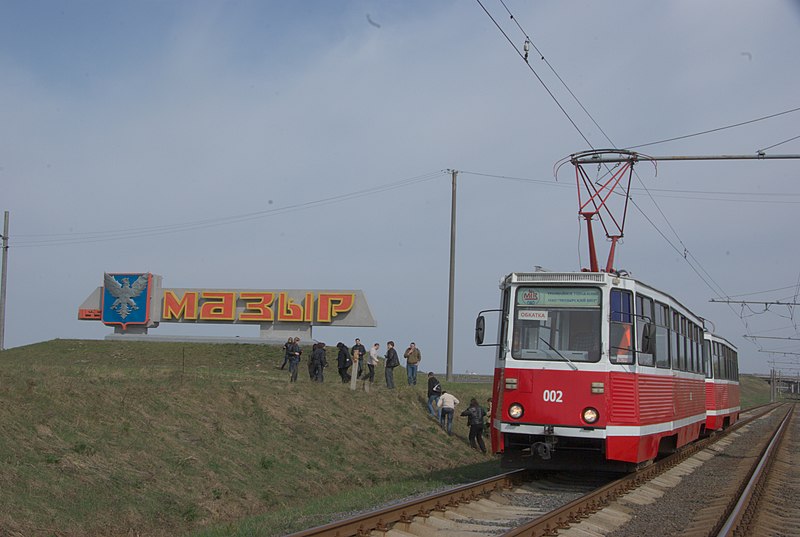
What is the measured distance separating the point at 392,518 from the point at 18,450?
22.4 ft

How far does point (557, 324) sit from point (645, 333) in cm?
136

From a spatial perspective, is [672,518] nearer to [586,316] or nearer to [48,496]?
[586,316]

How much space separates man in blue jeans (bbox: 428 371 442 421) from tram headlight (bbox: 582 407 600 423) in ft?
47.0

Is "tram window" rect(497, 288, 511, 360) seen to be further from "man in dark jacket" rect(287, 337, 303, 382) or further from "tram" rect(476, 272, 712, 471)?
"man in dark jacket" rect(287, 337, 303, 382)

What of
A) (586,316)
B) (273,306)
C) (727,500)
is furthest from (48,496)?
(273,306)

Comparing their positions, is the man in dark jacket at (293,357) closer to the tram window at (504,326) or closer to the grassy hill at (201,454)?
the grassy hill at (201,454)

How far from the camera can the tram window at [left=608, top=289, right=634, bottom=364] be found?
1354 centimetres

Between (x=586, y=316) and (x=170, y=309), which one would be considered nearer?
(x=586, y=316)

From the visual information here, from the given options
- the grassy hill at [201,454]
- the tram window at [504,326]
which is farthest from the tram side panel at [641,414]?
the grassy hill at [201,454]

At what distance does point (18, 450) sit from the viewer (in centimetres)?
1382

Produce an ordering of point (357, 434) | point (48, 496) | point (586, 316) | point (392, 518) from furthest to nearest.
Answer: point (357, 434) → point (586, 316) → point (48, 496) → point (392, 518)

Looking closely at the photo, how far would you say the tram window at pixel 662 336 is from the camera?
49.8ft

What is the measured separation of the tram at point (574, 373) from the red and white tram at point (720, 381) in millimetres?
9684

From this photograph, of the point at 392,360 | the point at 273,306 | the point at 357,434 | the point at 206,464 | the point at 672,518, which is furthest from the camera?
the point at 273,306
